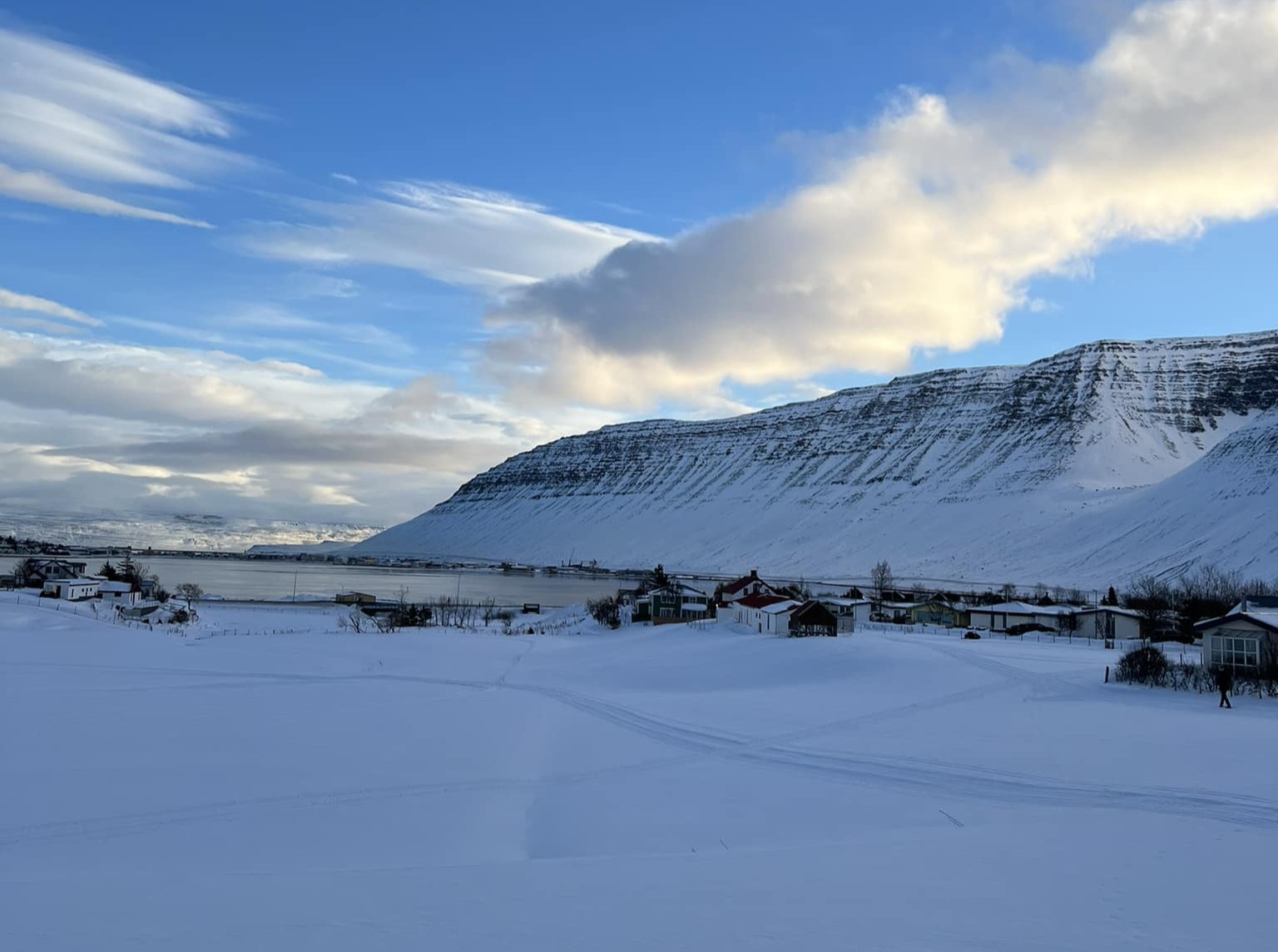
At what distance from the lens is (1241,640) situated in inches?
1232

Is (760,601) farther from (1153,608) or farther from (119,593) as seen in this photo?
(119,593)

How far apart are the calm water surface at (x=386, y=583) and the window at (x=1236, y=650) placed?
69606 millimetres

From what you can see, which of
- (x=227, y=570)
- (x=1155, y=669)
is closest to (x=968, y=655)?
(x=1155, y=669)

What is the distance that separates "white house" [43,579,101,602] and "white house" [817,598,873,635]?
51.9 meters

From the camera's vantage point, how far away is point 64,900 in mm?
9711

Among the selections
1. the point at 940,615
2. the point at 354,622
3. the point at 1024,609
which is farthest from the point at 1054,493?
the point at 354,622

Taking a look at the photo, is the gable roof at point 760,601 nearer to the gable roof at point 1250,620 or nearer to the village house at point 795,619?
the village house at point 795,619

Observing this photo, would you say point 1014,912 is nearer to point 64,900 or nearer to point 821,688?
point 64,900

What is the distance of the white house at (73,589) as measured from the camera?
6531 centimetres

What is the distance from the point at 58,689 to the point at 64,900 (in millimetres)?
19743

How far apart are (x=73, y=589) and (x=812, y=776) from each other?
65218 millimetres

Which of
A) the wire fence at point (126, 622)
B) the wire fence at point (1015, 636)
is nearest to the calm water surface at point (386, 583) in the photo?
the wire fence at point (126, 622)

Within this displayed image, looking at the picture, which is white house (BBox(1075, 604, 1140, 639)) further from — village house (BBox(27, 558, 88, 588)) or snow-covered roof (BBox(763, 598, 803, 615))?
village house (BBox(27, 558, 88, 588))

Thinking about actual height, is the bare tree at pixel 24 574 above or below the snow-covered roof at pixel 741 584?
below
